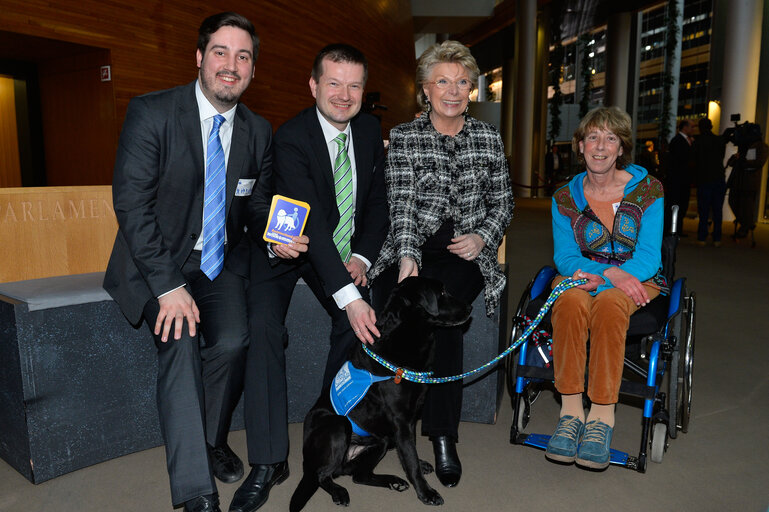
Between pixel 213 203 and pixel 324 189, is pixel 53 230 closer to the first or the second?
pixel 213 203

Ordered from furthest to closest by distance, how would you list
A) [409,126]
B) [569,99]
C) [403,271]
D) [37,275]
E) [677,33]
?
1. [569,99]
2. [677,33]
3. [37,275]
4. [409,126]
5. [403,271]

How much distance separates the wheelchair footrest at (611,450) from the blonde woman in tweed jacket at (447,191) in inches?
19.8

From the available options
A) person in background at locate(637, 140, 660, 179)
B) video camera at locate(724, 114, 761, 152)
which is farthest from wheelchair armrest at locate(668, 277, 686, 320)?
person in background at locate(637, 140, 660, 179)

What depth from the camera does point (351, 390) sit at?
6.40 feet

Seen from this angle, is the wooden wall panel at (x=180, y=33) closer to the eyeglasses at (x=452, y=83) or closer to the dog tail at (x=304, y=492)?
the eyeglasses at (x=452, y=83)

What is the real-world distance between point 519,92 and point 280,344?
16743mm

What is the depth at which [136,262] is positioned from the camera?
1.89 meters

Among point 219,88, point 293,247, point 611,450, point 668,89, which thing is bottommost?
point 611,450

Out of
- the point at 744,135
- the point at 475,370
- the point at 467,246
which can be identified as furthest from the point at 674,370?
the point at 744,135

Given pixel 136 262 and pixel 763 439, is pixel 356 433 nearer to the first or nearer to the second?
pixel 136 262

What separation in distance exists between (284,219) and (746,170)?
8.87m

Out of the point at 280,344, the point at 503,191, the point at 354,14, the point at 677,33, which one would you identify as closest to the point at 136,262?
the point at 280,344

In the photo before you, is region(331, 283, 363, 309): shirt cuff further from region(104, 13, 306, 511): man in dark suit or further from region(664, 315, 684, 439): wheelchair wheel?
region(664, 315, 684, 439): wheelchair wheel

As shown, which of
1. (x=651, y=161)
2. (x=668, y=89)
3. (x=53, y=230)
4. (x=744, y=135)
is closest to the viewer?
(x=53, y=230)
